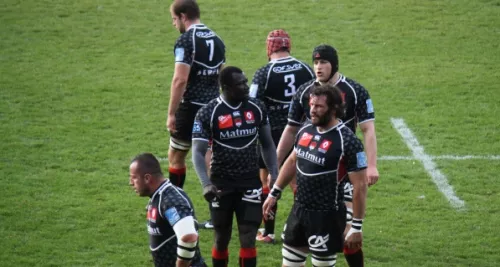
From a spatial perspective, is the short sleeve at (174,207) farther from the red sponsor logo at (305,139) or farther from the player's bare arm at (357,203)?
the player's bare arm at (357,203)

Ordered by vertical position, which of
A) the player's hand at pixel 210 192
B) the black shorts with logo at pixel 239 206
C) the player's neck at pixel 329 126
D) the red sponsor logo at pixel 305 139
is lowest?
the black shorts with logo at pixel 239 206

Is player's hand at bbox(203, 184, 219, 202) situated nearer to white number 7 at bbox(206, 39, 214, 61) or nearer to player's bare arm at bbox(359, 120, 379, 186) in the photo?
player's bare arm at bbox(359, 120, 379, 186)

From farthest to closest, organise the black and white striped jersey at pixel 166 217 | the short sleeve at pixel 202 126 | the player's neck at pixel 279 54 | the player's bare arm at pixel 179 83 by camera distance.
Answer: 1. the player's bare arm at pixel 179 83
2. the player's neck at pixel 279 54
3. the short sleeve at pixel 202 126
4. the black and white striped jersey at pixel 166 217

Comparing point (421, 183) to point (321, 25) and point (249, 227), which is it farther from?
point (321, 25)

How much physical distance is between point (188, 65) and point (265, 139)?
87.0 inches

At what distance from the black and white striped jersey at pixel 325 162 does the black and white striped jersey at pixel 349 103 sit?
106 centimetres

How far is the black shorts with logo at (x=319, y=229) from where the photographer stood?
917 centimetres

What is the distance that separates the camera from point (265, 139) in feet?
33.4

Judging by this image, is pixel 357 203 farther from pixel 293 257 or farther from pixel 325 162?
pixel 293 257

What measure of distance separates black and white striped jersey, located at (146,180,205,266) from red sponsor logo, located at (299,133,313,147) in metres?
1.30

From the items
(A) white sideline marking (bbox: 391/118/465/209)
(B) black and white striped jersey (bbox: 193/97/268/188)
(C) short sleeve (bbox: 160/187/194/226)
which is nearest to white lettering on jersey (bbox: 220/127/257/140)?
(B) black and white striped jersey (bbox: 193/97/268/188)

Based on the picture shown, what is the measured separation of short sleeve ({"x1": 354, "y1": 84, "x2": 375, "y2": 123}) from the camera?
33.6 ft

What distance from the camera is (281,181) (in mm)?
9594

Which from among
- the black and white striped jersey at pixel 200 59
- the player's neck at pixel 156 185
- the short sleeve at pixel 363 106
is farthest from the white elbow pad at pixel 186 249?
the black and white striped jersey at pixel 200 59
